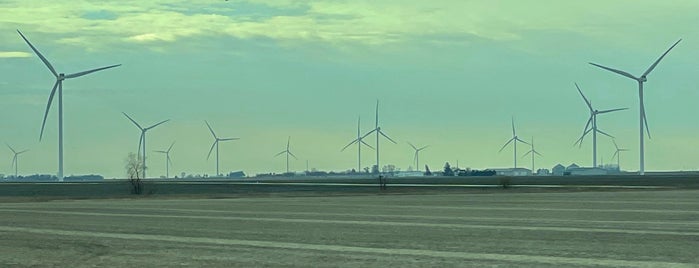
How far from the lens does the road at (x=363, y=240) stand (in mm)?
17078

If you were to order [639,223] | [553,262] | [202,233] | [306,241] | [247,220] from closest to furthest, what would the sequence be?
[553,262], [306,241], [202,233], [639,223], [247,220]

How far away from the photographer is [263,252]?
1884 centimetres

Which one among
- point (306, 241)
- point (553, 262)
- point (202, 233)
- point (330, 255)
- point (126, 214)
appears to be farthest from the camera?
point (126, 214)

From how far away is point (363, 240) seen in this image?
2133 cm

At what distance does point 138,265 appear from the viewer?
16781 mm

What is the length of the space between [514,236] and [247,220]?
10313mm

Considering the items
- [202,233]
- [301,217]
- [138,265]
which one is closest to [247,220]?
[301,217]

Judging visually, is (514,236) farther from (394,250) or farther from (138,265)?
(138,265)

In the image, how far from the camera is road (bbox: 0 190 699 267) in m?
17.1

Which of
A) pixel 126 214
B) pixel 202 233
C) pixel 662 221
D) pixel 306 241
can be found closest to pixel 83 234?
pixel 202 233

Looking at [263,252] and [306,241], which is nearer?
[263,252]

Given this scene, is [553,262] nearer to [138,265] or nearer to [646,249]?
[646,249]

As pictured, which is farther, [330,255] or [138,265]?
[330,255]

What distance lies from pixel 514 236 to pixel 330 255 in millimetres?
5261
